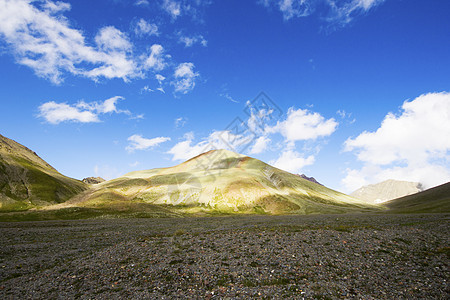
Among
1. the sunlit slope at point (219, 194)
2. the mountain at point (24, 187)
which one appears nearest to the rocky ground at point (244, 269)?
the sunlit slope at point (219, 194)

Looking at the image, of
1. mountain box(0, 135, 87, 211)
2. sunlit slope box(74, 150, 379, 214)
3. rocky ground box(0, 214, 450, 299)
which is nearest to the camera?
rocky ground box(0, 214, 450, 299)

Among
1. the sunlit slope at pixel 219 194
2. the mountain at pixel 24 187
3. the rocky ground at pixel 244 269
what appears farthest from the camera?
the sunlit slope at pixel 219 194

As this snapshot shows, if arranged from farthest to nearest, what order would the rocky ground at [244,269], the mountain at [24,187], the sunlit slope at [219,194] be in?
the sunlit slope at [219,194] < the mountain at [24,187] < the rocky ground at [244,269]

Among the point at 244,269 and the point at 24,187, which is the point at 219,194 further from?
the point at 244,269

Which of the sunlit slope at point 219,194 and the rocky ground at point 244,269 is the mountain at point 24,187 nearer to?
the sunlit slope at point 219,194

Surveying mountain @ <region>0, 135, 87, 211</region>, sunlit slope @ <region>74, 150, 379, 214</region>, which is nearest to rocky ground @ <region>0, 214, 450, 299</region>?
sunlit slope @ <region>74, 150, 379, 214</region>

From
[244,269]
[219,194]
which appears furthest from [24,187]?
[244,269]

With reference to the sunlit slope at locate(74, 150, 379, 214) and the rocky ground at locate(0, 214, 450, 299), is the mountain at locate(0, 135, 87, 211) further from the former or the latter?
the rocky ground at locate(0, 214, 450, 299)

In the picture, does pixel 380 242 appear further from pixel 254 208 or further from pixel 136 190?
pixel 136 190

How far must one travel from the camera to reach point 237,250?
24.8 metres

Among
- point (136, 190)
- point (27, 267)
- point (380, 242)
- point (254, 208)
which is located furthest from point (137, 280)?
point (136, 190)

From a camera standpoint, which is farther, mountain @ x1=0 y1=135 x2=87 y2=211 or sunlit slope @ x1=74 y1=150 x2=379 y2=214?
sunlit slope @ x1=74 y1=150 x2=379 y2=214

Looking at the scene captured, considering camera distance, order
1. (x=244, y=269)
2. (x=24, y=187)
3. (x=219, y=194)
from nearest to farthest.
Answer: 1. (x=244, y=269)
2. (x=24, y=187)
3. (x=219, y=194)

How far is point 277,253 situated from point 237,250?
4.38 metres
